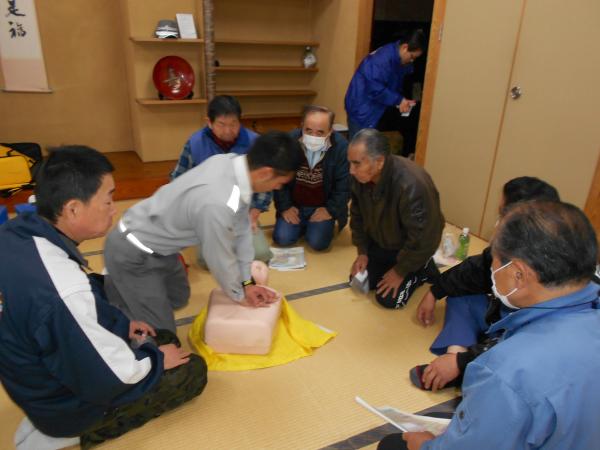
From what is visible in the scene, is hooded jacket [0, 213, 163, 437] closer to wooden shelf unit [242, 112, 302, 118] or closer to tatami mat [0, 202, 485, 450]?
tatami mat [0, 202, 485, 450]

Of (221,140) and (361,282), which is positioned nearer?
(361,282)

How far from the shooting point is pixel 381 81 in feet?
11.9

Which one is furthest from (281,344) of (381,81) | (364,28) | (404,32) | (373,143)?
A: (404,32)

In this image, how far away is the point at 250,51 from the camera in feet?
16.9

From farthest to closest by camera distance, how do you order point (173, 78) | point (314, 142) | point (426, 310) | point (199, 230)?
1. point (173, 78)
2. point (314, 142)
3. point (426, 310)
4. point (199, 230)

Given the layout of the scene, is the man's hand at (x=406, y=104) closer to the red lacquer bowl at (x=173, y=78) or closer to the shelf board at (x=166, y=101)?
the shelf board at (x=166, y=101)

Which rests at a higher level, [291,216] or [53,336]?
[53,336]

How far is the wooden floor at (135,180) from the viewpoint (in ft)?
11.1

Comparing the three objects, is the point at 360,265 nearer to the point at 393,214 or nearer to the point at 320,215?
the point at 393,214

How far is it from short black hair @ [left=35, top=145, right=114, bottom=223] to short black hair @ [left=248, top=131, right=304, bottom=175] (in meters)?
0.56

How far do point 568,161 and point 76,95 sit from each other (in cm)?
421

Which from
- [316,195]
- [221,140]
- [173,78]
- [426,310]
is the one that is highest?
[173,78]

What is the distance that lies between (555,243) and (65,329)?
1119 mm

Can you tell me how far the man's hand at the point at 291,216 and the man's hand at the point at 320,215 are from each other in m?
0.09
